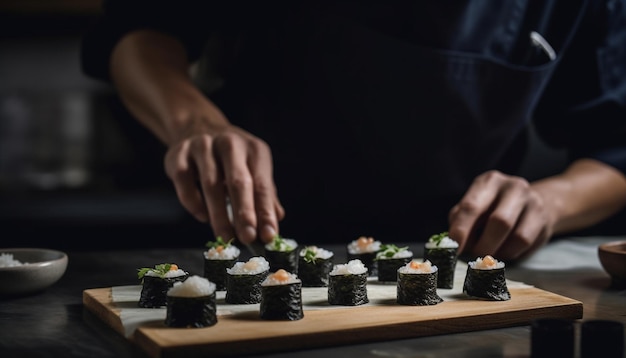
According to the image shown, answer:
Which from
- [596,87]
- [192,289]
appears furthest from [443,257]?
[596,87]

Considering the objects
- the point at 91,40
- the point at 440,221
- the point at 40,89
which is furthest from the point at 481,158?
the point at 40,89

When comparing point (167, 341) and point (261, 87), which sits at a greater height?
point (261, 87)

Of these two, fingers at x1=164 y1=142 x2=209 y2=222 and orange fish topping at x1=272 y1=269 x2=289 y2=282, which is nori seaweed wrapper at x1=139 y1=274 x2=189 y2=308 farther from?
fingers at x1=164 y1=142 x2=209 y2=222

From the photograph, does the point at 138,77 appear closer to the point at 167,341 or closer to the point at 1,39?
the point at 167,341

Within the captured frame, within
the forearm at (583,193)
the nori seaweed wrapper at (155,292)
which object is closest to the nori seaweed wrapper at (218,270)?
the nori seaweed wrapper at (155,292)

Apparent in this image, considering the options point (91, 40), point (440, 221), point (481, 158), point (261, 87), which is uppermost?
point (91, 40)

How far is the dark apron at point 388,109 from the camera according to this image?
8.77 ft

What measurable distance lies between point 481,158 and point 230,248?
4.07 feet

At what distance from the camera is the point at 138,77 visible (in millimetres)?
2639

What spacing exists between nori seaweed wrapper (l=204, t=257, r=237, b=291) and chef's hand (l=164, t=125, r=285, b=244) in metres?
0.15

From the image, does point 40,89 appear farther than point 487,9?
Yes

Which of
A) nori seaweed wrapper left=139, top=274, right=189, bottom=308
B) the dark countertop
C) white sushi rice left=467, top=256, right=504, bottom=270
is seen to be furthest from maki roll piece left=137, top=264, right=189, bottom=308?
white sushi rice left=467, top=256, right=504, bottom=270

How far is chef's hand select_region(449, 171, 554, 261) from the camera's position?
2.15m

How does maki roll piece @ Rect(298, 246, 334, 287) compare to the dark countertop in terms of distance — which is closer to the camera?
the dark countertop
